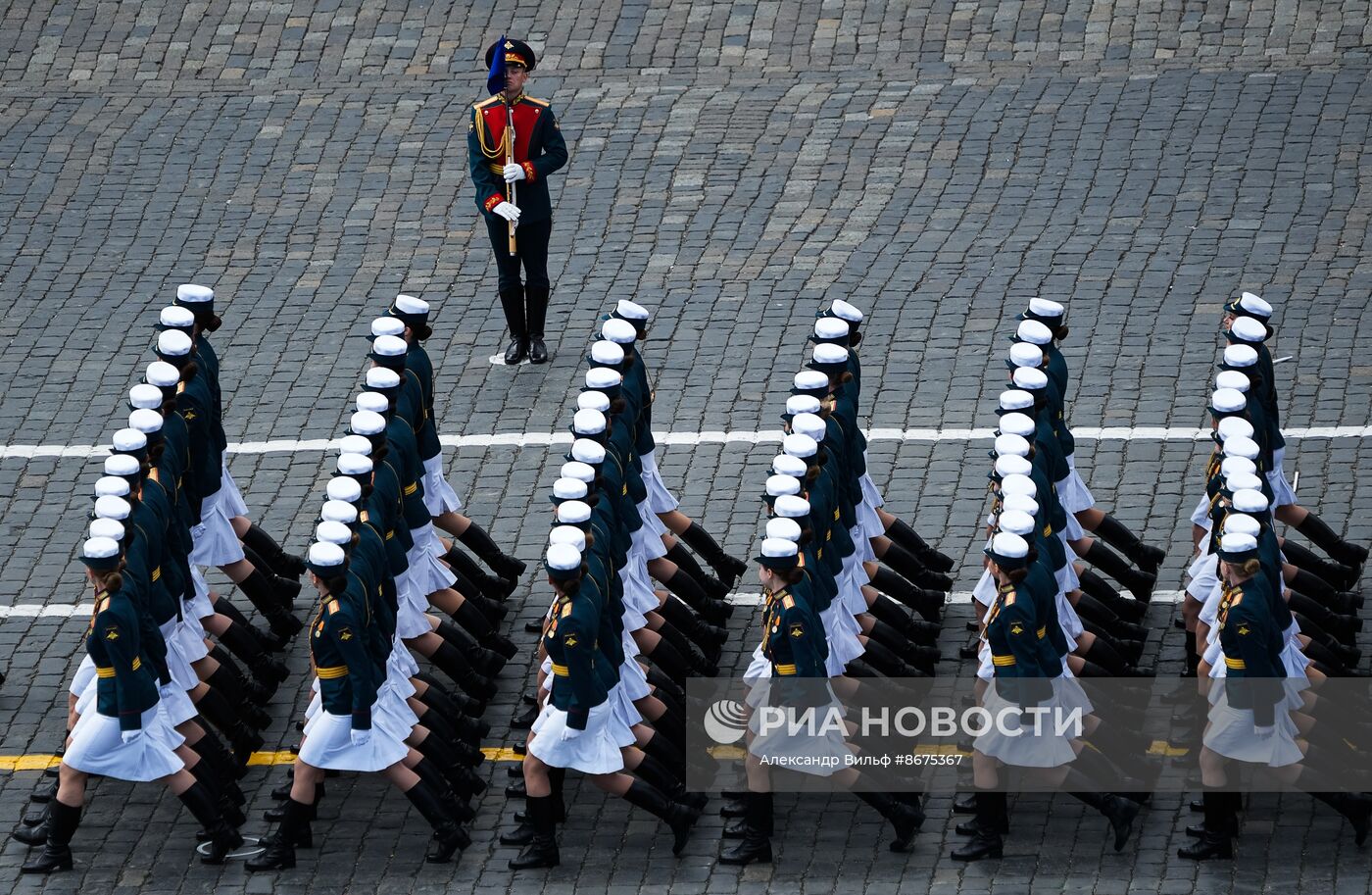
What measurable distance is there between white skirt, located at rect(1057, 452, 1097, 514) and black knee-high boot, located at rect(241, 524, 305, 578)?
14.5 ft

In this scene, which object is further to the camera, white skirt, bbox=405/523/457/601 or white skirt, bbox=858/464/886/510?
white skirt, bbox=858/464/886/510

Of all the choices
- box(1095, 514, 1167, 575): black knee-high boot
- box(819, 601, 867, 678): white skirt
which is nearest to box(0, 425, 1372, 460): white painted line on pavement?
box(1095, 514, 1167, 575): black knee-high boot

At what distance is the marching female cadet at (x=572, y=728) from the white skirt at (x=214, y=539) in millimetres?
2545

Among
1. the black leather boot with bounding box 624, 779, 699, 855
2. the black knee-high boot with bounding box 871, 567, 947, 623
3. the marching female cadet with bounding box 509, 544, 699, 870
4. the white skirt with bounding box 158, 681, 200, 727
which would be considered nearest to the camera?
the marching female cadet with bounding box 509, 544, 699, 870

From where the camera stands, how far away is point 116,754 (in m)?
11.2

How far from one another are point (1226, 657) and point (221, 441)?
5.71 metres

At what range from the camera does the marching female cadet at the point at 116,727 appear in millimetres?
11102

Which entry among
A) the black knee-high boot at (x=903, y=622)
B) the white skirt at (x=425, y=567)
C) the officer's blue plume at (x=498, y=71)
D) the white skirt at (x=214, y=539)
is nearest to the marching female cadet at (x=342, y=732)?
the white skirt at (x=425, y=567)

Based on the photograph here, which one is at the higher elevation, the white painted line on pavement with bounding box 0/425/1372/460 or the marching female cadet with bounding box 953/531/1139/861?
the marching female cadet with bounding box 953/531/1139/861

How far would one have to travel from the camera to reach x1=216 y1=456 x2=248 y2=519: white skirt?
13195 mm

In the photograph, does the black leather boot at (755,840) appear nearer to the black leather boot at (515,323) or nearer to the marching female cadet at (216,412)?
the marching female cadet at (216,412)

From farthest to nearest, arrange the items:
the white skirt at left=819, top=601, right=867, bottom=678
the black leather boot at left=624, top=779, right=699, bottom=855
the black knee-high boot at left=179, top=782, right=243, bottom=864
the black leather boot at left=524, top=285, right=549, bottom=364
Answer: the black leather boot at left=524, top=285, right=549, bottom=364 → the white skirt at left=819, top=601, right=867, bottom=678 → the black knee-high boot at left=179, top=782, right=243, bottom=864 → the black leather boot at left=624, top=779, right=699, bottom=855

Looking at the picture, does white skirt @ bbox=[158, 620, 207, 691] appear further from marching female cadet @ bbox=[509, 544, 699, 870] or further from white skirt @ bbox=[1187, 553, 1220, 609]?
white skirt @ bbox=[1187, 553, 1220, 609]

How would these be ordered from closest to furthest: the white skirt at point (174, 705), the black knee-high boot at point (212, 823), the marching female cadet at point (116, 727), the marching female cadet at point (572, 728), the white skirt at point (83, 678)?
the marching female cadet at point (572, 728) < the marching female cadet at point (116, 727) < the black knee-high boot at point (212, 823) < the white skirt at point (174, 705) < the white skirt at point (83, 678)
